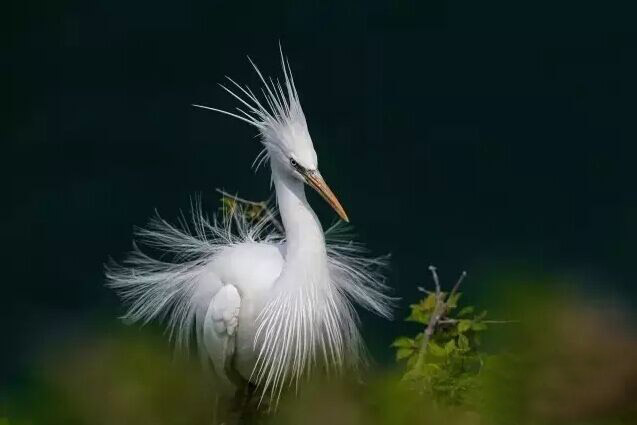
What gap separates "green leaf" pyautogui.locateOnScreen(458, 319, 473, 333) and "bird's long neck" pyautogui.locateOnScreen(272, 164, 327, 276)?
386 millimetres

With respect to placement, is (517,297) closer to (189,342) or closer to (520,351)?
(520,351)

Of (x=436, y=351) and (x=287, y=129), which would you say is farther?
(x=287, y=129)

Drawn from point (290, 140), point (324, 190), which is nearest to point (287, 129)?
point (290, 140)

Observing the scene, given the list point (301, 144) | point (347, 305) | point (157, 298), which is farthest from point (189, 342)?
point (301, 144)

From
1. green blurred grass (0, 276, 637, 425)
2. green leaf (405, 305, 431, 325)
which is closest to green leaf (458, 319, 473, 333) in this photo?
green leaf (405, 305, 431, 325)

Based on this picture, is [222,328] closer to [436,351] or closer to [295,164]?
[295,164]

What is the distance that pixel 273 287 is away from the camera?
8.08 ft

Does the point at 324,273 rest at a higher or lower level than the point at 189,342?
higher

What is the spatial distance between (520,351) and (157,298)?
1.86 meters

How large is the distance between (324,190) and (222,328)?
42 centimetres

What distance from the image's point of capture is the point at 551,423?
2.75 feet

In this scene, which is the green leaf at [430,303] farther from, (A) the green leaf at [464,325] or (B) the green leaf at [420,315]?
(A) the green leaf at [464,325]

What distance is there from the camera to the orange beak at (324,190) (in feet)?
7.29

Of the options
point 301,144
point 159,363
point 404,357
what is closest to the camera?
point 159,363
